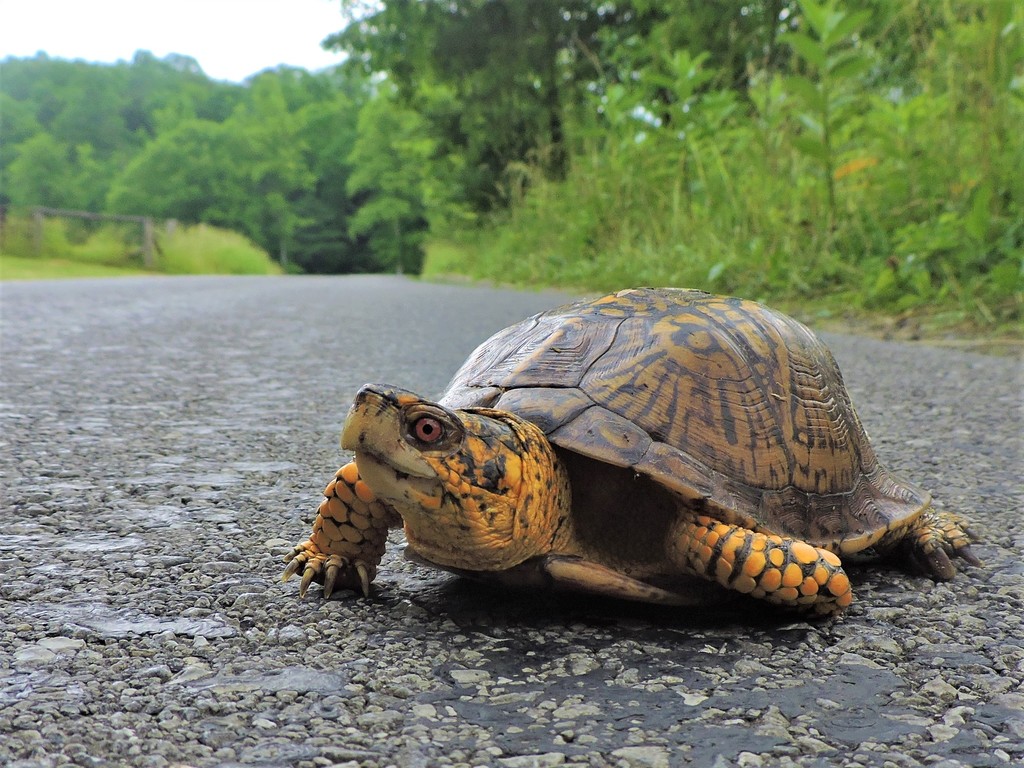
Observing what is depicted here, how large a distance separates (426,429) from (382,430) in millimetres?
71

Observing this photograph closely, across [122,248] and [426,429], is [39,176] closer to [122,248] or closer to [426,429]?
[122,248]

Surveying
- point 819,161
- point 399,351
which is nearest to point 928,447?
point 399,351

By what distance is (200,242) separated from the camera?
3484 cm

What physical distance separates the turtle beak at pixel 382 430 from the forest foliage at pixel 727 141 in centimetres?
539

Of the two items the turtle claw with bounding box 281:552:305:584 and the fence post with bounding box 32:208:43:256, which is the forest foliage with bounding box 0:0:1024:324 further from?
the fence post with bounding box 32:208:43:256

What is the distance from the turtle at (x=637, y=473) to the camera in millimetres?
1511

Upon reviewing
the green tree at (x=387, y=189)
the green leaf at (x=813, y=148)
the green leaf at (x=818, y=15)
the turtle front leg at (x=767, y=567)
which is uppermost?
the green tree at (x=387, y=189)

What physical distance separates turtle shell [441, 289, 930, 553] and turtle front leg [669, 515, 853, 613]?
8 centimetres

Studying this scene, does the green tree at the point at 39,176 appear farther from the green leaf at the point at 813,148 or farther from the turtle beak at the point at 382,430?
the turtle beak at the point at 382,430

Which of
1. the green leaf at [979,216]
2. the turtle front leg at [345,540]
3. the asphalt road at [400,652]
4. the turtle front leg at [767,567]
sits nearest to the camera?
the asphalt road at [400,652]

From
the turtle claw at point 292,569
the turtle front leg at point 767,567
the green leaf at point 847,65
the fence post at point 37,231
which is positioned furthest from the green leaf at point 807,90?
the fence post at point 37,231

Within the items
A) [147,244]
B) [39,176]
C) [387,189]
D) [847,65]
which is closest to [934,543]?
[847,65]

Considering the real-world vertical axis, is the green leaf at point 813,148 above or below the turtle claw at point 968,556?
above

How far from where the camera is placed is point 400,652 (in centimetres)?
144
